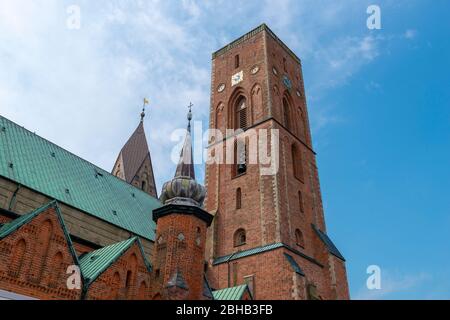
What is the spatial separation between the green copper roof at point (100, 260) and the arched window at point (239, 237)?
30.7ft

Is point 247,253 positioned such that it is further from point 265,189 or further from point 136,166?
point 136,166

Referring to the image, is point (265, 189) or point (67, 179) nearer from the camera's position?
point (67, 179)

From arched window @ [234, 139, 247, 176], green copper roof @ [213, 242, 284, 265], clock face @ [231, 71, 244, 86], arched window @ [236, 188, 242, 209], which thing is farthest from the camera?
clock face @ [231, 71, 244, 86]

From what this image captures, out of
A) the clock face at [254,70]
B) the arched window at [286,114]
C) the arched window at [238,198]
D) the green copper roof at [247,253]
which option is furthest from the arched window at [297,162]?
the green copper roof at [247,253]

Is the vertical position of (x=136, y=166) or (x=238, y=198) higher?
(x=136, y=166)

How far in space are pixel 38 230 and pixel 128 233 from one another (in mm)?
10056

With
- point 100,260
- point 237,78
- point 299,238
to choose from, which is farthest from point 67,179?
point 237,78

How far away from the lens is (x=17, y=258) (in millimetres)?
15023

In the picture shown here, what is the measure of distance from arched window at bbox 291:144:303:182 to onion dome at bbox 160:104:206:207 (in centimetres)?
1341

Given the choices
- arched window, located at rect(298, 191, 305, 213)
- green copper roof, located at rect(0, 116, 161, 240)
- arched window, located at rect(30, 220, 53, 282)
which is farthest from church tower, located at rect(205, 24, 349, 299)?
arched window, located at rect(30, 220, 53, 282)

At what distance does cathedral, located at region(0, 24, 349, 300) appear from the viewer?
15.7m

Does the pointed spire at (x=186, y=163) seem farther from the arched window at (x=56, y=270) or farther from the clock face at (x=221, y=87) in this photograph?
the clock face at (x=221, y=87)

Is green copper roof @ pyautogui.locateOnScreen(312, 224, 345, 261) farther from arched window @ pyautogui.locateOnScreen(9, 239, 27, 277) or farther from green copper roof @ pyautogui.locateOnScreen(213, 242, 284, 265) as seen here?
arched window @ pyautogui.locateOnScreen(9, 239, 27, 277)

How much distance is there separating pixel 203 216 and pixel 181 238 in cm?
138
